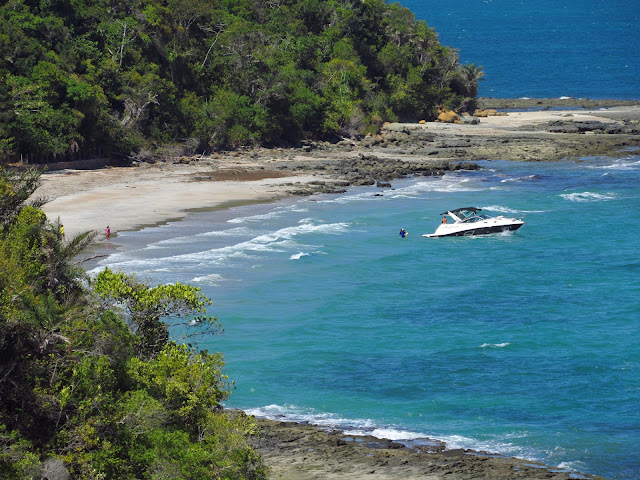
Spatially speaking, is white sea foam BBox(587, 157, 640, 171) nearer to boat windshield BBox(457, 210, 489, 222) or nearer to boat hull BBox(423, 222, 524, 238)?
boat hull BBox(423, 222, 524, 238)

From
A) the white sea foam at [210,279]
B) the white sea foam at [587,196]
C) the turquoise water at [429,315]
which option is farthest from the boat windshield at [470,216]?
the white sea foam at [210,279]

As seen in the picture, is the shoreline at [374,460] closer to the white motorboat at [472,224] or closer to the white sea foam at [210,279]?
the white sea foam at [210,279]

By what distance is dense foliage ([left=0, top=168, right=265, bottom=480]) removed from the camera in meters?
14.3

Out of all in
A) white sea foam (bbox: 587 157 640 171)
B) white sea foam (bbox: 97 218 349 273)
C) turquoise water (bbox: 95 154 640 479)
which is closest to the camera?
turquoise water (bbox: 95 154 640 479)

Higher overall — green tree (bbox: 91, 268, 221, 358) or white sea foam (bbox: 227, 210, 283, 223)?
green tree (bbox: 91, 268, 221, 358)

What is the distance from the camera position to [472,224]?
166 feet

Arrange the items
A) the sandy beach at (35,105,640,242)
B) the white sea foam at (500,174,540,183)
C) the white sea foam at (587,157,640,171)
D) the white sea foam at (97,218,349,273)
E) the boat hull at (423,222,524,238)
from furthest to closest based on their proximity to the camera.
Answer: the white sea foam at (587,157,640,171) → the white sea foam at (500,174,540,183) → the sandy beach at (35,105,640,242) → the boat hull at (423,222,524,238) → the white sea foam at (97,218,349,273)

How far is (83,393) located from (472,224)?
3812cm

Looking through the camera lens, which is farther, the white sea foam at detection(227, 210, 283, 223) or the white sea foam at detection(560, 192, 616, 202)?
the white sea foam at detection(560, 192, 616, 202)

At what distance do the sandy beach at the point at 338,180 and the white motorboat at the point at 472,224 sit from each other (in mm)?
12319

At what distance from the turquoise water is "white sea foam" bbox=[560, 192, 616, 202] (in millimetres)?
373

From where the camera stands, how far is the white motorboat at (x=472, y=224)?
50281 millimetres

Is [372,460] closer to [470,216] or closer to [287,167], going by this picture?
[470,216]

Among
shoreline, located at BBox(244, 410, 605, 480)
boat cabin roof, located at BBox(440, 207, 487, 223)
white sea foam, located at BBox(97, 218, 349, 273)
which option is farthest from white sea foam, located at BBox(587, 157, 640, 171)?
shoreline, located at BBox(244, 410, 605, 480)
